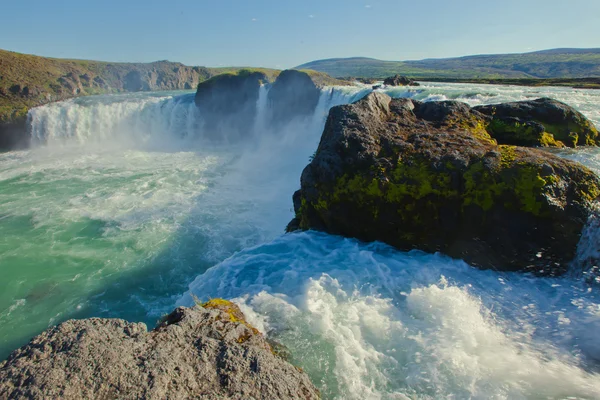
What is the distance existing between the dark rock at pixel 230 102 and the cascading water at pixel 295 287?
20056mm

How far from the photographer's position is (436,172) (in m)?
7.22

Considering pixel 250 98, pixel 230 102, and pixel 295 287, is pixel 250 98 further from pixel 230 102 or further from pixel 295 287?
pixel 295 287

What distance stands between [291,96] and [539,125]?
29.4 metres

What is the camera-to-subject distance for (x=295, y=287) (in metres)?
6.36

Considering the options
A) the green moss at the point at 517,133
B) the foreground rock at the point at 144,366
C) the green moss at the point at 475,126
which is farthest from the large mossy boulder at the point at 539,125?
the foreground rock at the point at 144,366

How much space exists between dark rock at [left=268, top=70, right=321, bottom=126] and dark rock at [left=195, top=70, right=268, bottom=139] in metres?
4.96

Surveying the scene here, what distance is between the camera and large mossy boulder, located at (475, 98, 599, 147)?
10047mm

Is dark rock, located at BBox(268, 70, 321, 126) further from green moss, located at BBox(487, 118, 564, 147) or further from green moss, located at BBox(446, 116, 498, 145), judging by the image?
green moss, located at BBox(446, 116, 498, 145)

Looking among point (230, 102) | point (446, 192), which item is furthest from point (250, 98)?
point (446, 192)

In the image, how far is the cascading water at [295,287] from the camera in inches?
174

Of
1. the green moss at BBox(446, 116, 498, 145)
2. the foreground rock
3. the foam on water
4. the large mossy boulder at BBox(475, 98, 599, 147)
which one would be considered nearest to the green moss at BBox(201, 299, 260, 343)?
the foam on water

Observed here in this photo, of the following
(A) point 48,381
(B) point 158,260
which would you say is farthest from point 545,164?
(B) point 158,260

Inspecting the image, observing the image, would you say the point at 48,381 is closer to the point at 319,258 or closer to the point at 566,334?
the point at 319,258

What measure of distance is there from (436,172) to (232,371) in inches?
224
